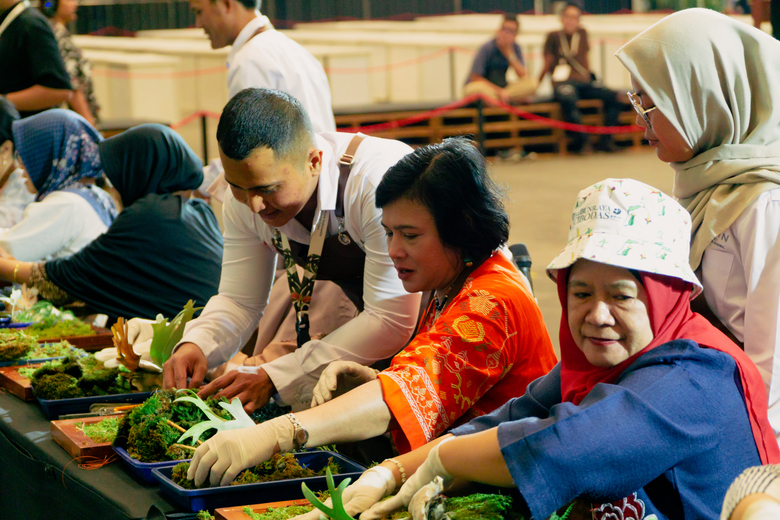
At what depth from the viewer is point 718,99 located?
1685 millimetres

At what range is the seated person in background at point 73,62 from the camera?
4.97 m

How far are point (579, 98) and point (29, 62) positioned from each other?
23.7ft

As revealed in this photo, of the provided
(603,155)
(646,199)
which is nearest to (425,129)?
(603,155)

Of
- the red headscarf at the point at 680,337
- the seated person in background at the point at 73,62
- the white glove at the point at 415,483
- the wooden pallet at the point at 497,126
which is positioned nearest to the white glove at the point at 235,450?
the white glove at the point at 415,483

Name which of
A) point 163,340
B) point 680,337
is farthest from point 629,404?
point 163,340

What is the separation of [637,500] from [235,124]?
1.14 m

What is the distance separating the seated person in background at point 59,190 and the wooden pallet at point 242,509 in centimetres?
218

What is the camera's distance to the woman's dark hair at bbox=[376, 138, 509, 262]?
1684mm

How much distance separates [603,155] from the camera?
9.85m

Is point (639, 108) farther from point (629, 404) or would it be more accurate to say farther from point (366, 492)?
point (366, 492)

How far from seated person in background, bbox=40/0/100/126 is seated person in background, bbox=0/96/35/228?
119cm

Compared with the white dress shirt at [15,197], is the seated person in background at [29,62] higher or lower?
higher

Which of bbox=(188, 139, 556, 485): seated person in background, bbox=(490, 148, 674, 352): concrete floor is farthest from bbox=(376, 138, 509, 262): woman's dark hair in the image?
bbox=(490, 148, 674, 352): concrete floor

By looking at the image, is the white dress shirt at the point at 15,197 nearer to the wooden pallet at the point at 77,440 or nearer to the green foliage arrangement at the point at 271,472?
the wooden pallet at the point at 77,440
